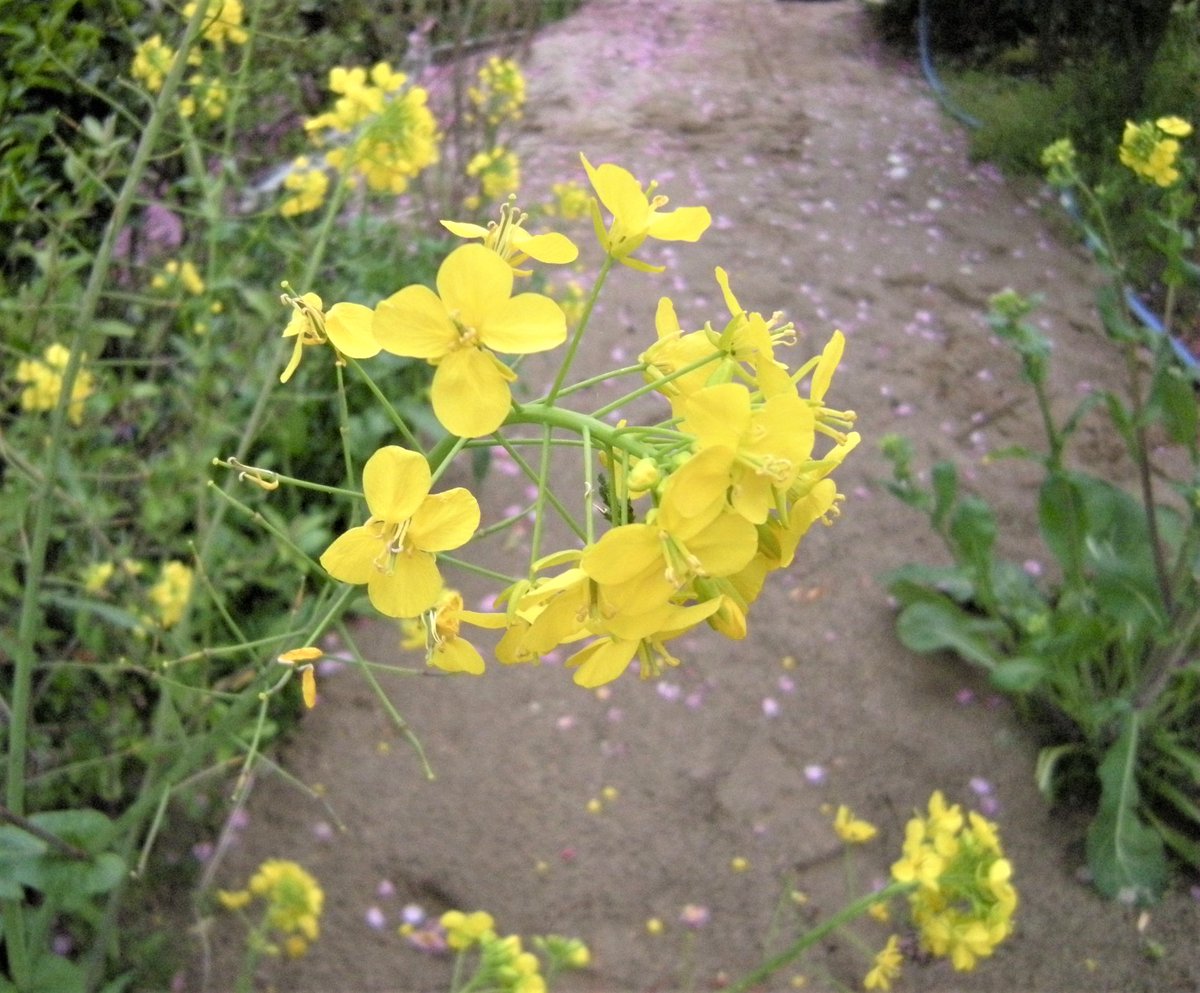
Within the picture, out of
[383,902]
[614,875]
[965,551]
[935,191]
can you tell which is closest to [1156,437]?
[965,551]

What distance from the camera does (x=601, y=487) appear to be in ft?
2.26

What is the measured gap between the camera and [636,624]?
2.05 ft

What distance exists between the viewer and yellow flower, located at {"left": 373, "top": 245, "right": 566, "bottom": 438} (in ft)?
2.06

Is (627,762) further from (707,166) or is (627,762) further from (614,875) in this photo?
(707,166)

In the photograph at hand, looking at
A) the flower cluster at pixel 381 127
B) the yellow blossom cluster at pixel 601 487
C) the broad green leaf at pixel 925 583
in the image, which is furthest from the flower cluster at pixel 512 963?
the broad green leaf at pixel 925 583

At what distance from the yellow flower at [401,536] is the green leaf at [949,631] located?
73.0 inches

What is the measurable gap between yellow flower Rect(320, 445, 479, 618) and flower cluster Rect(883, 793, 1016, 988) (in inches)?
36.0

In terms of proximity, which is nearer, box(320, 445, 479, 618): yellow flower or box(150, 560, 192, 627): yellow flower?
box(320, 445, 479, 618): yellow flower

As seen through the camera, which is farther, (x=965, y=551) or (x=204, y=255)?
(x=965, y=551)

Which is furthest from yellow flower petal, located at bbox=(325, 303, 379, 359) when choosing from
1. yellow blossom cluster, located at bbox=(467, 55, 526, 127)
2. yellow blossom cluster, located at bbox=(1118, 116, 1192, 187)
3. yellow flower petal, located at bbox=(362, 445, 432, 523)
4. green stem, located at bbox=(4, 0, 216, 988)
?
yellow blossom cluster, located at bbox=(467, 55, 526, 127)

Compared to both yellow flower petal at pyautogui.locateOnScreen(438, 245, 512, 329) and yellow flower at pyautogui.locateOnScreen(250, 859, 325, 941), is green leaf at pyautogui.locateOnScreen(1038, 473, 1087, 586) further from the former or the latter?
yellow flower petal at pyautogui.locateOnScreen(438, 245, 512, 329)

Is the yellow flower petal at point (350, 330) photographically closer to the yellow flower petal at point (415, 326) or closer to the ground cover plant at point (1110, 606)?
the yellow flower petal at point (415, 326)

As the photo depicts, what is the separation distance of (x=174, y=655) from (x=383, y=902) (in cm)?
70

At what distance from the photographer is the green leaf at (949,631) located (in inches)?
87.9
